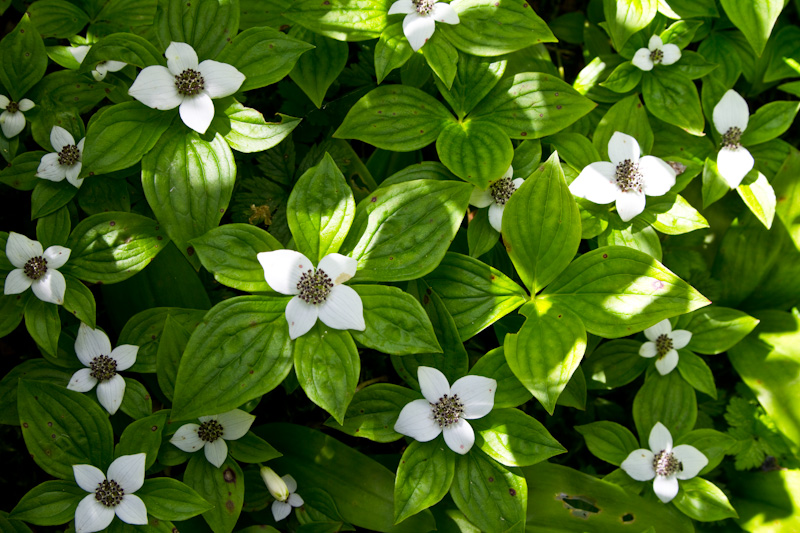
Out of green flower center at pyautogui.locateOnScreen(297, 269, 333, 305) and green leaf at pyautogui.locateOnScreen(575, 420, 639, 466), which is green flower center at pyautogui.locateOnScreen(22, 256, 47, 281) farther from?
green leaf at pyautogui.locateOnScreen(575, 420, 639, 466)

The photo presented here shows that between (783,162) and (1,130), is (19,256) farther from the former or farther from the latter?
(783,162)

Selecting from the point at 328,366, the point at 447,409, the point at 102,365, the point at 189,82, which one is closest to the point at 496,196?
the point at 447,409

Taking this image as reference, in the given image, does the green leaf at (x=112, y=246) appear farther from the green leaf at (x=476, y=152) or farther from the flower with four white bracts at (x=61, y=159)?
the green leaf at (x=476, y=152)

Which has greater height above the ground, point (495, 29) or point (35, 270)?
point (495, 29)

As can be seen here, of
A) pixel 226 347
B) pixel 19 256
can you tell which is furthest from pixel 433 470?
pixel 19 256

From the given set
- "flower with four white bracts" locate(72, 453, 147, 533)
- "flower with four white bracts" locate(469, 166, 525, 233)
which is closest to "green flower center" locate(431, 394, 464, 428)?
"flower with four white bracts" locate(469, 166, 525, 233)

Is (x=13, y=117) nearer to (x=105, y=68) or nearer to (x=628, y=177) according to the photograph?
(x=105, y=68)

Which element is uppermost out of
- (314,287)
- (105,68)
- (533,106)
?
(105,68)
